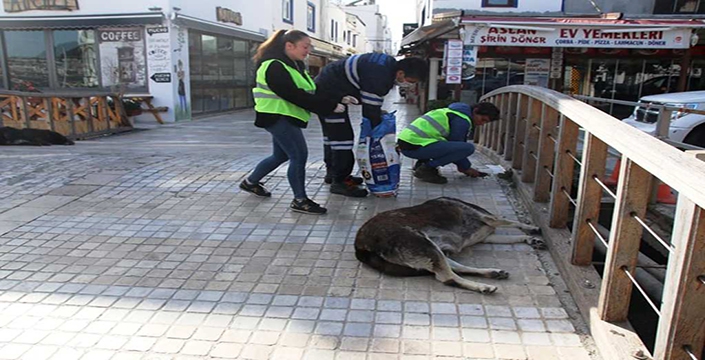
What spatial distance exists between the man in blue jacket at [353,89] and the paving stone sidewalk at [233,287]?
297 mm

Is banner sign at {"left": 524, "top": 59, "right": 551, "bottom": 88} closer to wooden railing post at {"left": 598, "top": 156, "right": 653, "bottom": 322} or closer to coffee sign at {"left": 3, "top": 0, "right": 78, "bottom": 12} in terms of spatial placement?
coffee sign at {"left": 3, "top": 0, "right": 78, "bottom": 12}

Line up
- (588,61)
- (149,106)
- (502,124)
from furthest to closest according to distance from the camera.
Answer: (588,61) < (149,106) < (502,124)

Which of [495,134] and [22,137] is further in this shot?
[22,137]

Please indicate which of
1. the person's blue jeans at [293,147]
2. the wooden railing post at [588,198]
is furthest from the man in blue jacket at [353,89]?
the wooden railing post at [588,198]

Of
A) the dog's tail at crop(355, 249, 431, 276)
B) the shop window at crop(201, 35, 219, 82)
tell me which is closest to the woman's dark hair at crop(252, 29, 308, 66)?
the dog's tail at crop(355, 249, 431, 276)

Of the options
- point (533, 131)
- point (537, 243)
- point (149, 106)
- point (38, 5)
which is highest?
point (38, 5)

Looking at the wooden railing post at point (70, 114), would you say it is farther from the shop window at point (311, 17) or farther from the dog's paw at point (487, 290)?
the shop window at point (311, 17)

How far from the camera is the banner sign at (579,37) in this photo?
454 inches

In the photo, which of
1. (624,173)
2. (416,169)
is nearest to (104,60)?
(416,169)

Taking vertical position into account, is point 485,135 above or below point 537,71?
below

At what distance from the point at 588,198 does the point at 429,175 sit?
8.97ft

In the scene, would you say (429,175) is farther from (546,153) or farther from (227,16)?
(227,16)

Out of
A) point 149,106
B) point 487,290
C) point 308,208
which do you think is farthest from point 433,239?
point 149,106

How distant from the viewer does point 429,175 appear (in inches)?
225
